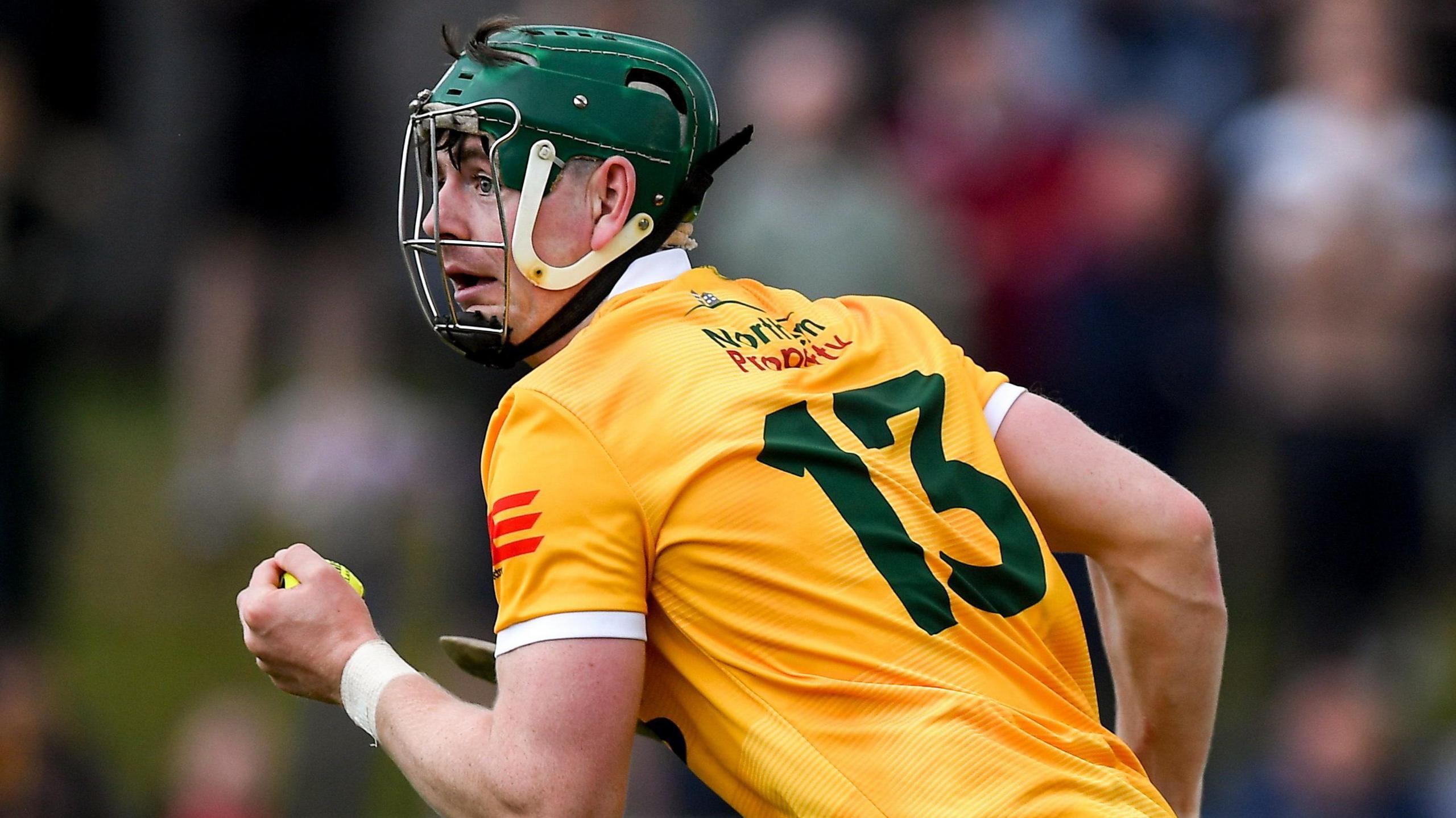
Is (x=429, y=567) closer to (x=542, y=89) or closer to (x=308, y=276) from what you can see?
(x=308, y=276)

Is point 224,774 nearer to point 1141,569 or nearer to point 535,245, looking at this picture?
point 535,245

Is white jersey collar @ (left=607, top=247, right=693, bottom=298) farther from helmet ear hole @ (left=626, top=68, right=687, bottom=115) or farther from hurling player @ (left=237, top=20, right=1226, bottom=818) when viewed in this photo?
helmet ear hole @ (left=626, top=68, right=687, bottom=115)

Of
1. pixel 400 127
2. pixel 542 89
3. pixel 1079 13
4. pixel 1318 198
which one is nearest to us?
pixel 542 89

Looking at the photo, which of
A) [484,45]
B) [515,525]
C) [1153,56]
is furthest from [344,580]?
[1153,56]

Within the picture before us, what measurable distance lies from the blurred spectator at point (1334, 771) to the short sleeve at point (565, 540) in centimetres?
567

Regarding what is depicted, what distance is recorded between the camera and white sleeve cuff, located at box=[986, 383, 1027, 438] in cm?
418

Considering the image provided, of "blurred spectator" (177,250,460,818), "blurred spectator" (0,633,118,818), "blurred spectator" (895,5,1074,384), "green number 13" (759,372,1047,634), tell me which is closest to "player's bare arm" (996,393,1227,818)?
"green number 13" (759,372,1047,634)

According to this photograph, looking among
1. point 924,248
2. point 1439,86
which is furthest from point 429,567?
point 1439,86

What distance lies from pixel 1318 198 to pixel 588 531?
250 inches

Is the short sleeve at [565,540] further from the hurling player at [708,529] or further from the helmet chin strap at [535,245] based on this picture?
the helmet chin strap at [535,245]

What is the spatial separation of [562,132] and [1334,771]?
5.75 m

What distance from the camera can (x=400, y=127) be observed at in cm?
1266

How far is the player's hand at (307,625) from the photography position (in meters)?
3.89

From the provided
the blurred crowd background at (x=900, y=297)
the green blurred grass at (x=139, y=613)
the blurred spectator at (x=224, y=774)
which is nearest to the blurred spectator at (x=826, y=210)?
the blurred crowd background at (x=900, y=297)
